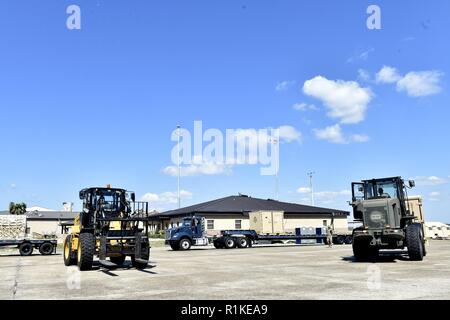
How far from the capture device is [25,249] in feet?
90.0

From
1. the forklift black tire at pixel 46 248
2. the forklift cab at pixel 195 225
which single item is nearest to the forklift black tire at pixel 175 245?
the forklift cab at pixel 195 225

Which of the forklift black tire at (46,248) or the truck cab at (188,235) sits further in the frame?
the truck cab at (188,235)

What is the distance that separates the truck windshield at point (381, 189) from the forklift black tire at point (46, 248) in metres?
21.0

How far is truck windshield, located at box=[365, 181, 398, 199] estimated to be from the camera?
17.5m

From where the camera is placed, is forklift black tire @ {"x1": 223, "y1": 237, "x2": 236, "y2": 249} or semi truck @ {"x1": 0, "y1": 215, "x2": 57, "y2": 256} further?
forklift black tire @ {"x1": 223, "y1": 237, "x2": 236, "y2": 249}

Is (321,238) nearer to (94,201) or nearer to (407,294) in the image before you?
(94,201)

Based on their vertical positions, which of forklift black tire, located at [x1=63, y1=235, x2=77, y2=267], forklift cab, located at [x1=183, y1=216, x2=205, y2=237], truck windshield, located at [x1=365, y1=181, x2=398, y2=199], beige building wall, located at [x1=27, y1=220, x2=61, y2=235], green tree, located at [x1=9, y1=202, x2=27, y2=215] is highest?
green tree, located at [x1=9, y1=202, x2=27, y2=215]

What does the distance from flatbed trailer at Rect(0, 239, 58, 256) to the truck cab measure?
856cm

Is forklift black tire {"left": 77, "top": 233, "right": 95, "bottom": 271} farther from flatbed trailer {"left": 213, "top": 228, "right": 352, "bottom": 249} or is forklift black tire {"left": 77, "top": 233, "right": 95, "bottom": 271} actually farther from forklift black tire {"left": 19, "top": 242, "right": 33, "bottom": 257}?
flatbed trailer {"left": 213, "top": 228, "right": 352, "bottom": 249}

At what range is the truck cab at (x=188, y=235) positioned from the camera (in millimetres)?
31953

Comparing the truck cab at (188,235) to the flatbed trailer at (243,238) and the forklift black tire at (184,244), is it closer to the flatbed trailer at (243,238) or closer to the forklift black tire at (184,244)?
the forklift black tire at (184,244)

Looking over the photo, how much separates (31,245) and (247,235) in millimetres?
16560

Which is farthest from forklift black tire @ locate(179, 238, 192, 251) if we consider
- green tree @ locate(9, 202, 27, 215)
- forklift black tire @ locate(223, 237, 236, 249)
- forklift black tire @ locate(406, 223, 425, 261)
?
green tree @ locate(9, 202, 27, 215)
